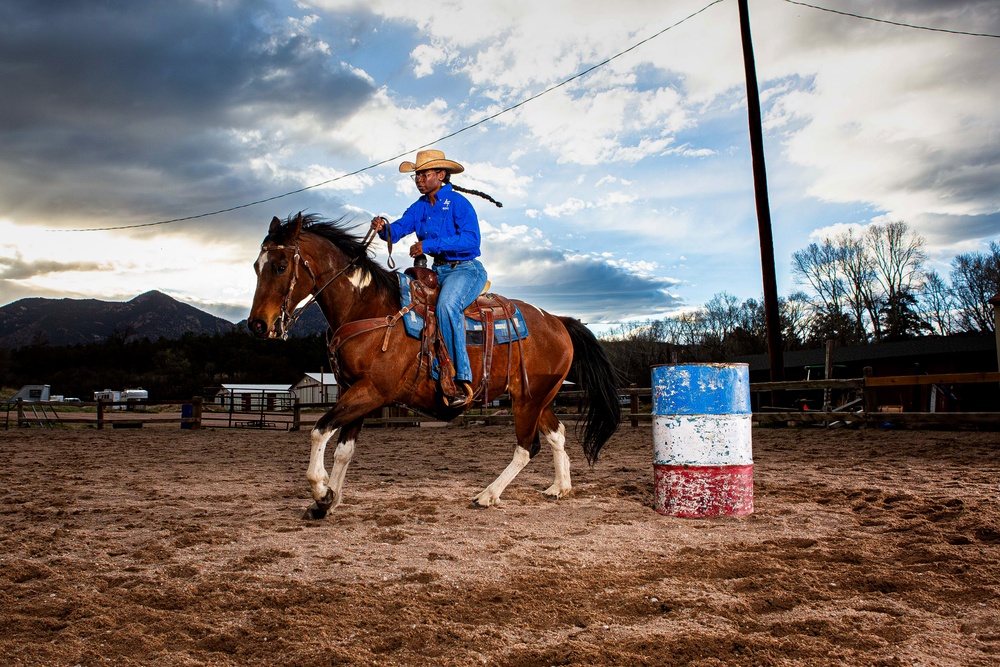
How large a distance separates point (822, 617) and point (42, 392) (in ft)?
77.0

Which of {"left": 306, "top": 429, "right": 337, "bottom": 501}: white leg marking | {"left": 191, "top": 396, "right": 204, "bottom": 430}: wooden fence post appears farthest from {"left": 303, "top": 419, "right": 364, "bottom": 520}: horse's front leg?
{"left": 191, "top": 396, "right": 204, "bottom": 430}: wooden fence post

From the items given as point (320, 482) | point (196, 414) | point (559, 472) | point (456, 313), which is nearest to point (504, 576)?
point (320, 482)

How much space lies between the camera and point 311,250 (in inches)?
206

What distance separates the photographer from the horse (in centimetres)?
492

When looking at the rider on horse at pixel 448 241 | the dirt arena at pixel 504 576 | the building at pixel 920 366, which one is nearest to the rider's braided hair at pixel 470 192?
the rider on horse at pixel 448 241

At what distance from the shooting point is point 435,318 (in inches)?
209

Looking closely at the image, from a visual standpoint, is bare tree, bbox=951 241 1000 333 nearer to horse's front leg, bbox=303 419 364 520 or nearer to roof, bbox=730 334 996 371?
roof, bbox=730 334 996 371

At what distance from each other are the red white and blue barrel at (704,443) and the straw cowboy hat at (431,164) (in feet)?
7.90

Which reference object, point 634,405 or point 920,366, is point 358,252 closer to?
point 634,405

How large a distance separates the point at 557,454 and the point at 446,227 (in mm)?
2250

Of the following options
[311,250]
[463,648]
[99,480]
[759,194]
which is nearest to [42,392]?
[99,480]

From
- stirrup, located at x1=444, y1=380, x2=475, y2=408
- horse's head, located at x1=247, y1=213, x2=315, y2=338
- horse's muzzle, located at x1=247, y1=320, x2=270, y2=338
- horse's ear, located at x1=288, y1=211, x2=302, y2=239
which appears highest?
horse's ear, located at x1=288, y1=211, x2=302, y2=239

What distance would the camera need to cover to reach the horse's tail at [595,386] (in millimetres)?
6324

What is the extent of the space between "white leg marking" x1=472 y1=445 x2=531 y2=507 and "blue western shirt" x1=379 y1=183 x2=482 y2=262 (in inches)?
71.2
